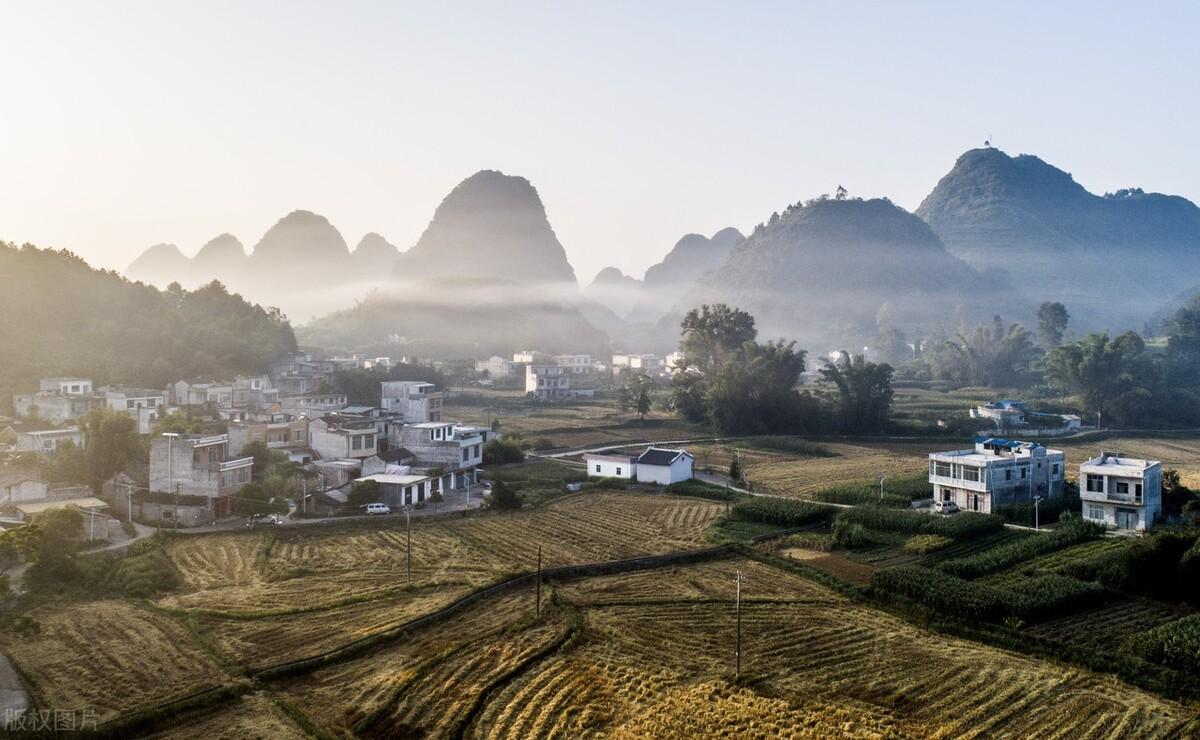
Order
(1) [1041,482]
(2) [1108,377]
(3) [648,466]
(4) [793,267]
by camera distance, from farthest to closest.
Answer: (4) [793,267] → (2) [1108,377] → (3) [648,466] → (1) [1041,482]

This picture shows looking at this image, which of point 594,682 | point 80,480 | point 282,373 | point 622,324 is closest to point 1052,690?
point 594,682

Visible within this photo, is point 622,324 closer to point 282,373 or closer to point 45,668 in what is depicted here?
point 282,373

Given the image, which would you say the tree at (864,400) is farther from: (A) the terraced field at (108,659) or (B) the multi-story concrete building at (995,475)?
(A) the terraced field at (108,659)

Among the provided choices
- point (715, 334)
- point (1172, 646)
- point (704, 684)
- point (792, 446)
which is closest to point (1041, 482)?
point (1172, 646)

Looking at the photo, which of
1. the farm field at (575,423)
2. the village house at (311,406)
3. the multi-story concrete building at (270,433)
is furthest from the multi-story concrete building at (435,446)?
the farm field at (575,423)

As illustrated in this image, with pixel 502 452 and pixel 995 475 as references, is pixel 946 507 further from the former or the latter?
pixel 502 452

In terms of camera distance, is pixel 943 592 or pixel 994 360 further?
pixel 994 360

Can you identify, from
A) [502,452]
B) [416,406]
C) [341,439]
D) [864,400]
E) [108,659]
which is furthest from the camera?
[864,400]
